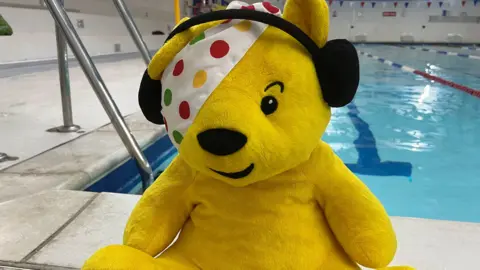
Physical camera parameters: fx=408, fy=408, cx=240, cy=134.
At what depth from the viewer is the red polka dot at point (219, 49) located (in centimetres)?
50

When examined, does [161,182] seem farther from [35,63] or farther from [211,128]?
[35,63]

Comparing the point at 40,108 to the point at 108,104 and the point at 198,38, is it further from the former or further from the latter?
the point at 198,38

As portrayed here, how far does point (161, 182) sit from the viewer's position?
0.62 m

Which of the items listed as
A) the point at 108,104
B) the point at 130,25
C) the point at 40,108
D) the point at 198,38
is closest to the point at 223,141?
the point at 198,38

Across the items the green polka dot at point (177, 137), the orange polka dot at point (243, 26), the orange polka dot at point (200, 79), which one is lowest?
the green polka dot at point (177, 137)

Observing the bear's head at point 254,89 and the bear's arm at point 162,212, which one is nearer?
the bear's head at point 254,89

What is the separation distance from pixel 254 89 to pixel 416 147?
2200 mm

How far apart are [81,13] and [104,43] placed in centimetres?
→ 64

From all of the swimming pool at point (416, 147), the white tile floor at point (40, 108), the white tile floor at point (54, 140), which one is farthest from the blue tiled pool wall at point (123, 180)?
the swimming pool at point (416, 147)

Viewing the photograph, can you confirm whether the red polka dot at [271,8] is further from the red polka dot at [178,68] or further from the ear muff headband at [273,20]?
the red polka dot at [178,68]

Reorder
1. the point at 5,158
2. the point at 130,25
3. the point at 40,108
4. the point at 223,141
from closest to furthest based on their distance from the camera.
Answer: the point at 223,141 → the point at 5,158 → the point at 130,25 → the point at 40,108

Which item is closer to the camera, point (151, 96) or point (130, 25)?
point (151, 96)

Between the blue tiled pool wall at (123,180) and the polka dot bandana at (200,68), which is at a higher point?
the polka dot bandana at (200,68)

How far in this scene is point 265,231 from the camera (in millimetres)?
537
